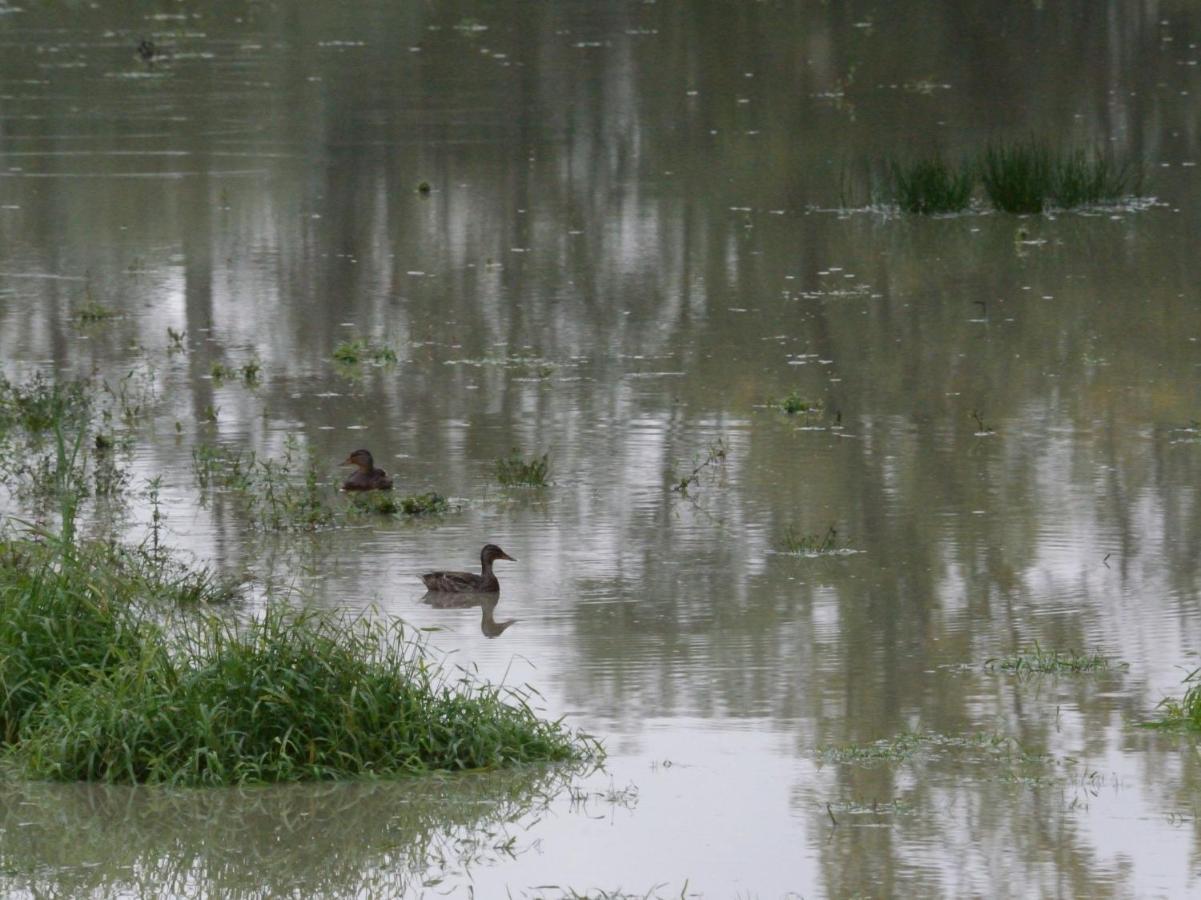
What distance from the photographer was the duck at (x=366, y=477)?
428 inches

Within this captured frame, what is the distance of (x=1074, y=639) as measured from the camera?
8648 mm

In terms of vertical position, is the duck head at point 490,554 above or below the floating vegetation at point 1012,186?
below

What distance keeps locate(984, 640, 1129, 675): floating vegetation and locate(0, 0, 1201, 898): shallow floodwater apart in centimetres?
7

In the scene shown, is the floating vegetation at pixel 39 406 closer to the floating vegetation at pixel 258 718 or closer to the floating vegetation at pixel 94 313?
the floating vegetation at pixel 94 313

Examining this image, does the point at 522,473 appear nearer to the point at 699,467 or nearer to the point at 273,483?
the point at 699,467

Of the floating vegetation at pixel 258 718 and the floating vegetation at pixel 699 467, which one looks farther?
the floating vegetation at pixel 699 467

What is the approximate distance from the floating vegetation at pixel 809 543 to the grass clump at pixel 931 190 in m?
9.57

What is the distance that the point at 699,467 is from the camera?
37.8 feet

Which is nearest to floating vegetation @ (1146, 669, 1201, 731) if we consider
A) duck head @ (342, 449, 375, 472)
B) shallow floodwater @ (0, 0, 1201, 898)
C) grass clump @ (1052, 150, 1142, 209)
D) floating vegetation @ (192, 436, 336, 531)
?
shallow floodwater @ (0, 0, 1201, 898)

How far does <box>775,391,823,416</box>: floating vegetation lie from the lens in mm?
12742

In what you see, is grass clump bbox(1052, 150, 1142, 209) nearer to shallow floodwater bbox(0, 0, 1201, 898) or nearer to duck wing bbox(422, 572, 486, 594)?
shallow floodwater bbox(0, 0, 1201, 898)

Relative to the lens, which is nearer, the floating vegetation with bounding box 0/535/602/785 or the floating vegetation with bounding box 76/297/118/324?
the floating vegetation with bounding box 0/535/602/785

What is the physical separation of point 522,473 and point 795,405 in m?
2.19

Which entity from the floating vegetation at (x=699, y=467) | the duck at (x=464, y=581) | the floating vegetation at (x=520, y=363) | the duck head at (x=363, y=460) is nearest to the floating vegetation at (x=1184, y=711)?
the duck at (x=464, y=581)
